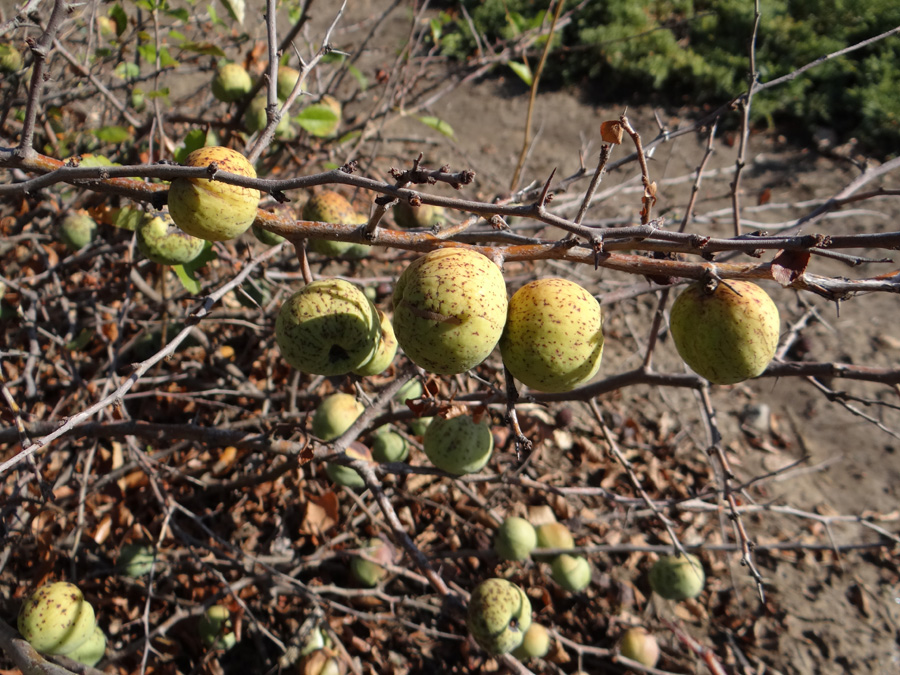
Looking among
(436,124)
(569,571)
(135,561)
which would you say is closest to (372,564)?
(569,571)

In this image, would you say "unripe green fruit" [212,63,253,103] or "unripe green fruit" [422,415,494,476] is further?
"unripe green fruit" [212,63,253,103]

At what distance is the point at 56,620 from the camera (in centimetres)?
208

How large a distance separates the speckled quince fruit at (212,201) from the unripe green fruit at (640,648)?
106 inches

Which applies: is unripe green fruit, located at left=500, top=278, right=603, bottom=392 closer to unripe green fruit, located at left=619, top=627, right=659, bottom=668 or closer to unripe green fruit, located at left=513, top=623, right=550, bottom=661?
unripe green fruit, located at left=513, top=623, right=550, bottom=661

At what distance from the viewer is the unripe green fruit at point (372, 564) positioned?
2.85 metres

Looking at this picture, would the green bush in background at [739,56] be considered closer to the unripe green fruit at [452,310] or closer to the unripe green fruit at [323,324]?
the unripe green fruit at [323,324]

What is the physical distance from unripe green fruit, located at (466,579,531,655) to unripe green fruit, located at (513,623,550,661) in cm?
26

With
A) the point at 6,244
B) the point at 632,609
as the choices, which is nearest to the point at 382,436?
the point at 632,609

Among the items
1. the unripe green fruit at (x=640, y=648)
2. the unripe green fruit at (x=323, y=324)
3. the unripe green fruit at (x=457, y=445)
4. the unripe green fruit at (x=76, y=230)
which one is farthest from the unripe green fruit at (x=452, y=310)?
the unripe green fruit at (x=76, y=230)

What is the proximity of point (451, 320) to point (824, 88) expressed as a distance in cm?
826

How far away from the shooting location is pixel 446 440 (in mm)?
2250

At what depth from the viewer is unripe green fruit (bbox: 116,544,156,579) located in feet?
8.50

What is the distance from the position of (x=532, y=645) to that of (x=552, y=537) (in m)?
0.52

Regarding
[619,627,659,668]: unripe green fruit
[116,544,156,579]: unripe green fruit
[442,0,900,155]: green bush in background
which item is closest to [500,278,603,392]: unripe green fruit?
[619,627,659,668]: unripe green fruit
